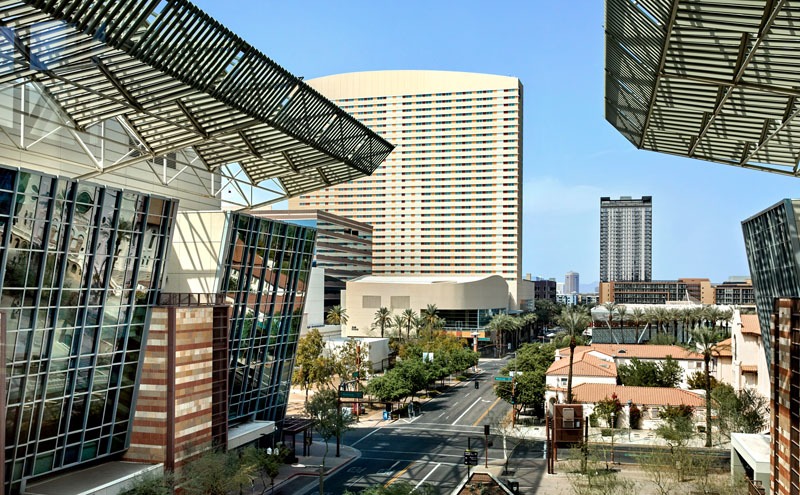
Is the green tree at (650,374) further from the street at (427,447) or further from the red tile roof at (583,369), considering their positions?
the street at (427,447)

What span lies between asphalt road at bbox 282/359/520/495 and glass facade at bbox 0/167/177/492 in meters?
15.1

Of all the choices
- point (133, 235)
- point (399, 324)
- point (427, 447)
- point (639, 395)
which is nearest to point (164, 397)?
point (133, 235)

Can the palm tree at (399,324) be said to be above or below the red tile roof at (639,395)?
above

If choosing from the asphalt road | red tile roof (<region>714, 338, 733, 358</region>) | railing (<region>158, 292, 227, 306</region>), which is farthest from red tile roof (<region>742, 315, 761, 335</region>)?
railing (<region>158, 292, 227, 306</region>)

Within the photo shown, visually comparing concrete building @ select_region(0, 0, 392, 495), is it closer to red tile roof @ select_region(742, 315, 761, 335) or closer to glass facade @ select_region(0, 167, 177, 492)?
glass facade @ select_region(0, 167, 177, 492)

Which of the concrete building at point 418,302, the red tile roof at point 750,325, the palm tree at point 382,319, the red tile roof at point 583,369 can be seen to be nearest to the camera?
the red tile roof at point 750,325

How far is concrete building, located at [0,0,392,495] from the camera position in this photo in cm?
3222

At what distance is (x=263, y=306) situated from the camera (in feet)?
176

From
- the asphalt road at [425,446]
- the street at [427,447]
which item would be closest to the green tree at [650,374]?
the asphalt road at [425,446]

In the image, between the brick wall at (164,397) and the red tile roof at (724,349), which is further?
the red tile roof at (724,349)

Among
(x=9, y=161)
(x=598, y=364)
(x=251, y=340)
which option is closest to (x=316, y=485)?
(x=251, y=340)

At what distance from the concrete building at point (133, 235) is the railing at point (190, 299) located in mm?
117

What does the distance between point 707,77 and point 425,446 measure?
42.8 meters

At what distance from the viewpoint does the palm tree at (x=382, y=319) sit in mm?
132325
